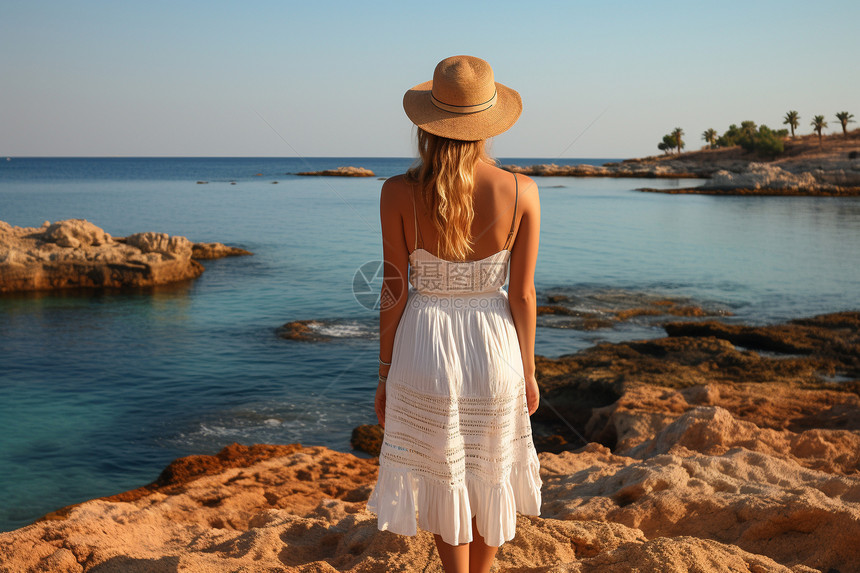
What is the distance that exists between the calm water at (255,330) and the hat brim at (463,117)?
214 inches

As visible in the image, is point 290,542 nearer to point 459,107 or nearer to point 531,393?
point 531,393

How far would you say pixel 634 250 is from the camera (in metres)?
20.6

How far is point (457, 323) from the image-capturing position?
7.41ft

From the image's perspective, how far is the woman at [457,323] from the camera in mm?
2170

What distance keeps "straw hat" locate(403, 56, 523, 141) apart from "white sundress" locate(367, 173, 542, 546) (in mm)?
361

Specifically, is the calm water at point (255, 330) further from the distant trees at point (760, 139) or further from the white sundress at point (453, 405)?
the distant trees at point (760, 139)

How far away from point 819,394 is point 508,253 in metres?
6.28

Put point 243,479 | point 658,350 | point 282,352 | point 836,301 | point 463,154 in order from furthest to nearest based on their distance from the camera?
1. point 836,301
2. point 282,352
3. point 658,350
4. point 243,479
5. point 463,154

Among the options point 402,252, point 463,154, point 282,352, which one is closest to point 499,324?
point 402,252

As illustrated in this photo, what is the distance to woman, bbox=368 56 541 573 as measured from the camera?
2.17 metres

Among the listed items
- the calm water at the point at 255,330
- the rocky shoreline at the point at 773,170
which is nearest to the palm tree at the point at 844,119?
the rocky shoreline at the point at 773,170

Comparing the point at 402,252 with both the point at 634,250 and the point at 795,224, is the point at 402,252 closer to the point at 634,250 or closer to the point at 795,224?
the point at 634,250

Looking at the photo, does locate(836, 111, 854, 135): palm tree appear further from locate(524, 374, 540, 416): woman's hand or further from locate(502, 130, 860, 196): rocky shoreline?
locate(524, 374, 540, 416): woman's hand

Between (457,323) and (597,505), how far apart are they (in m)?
1.90
